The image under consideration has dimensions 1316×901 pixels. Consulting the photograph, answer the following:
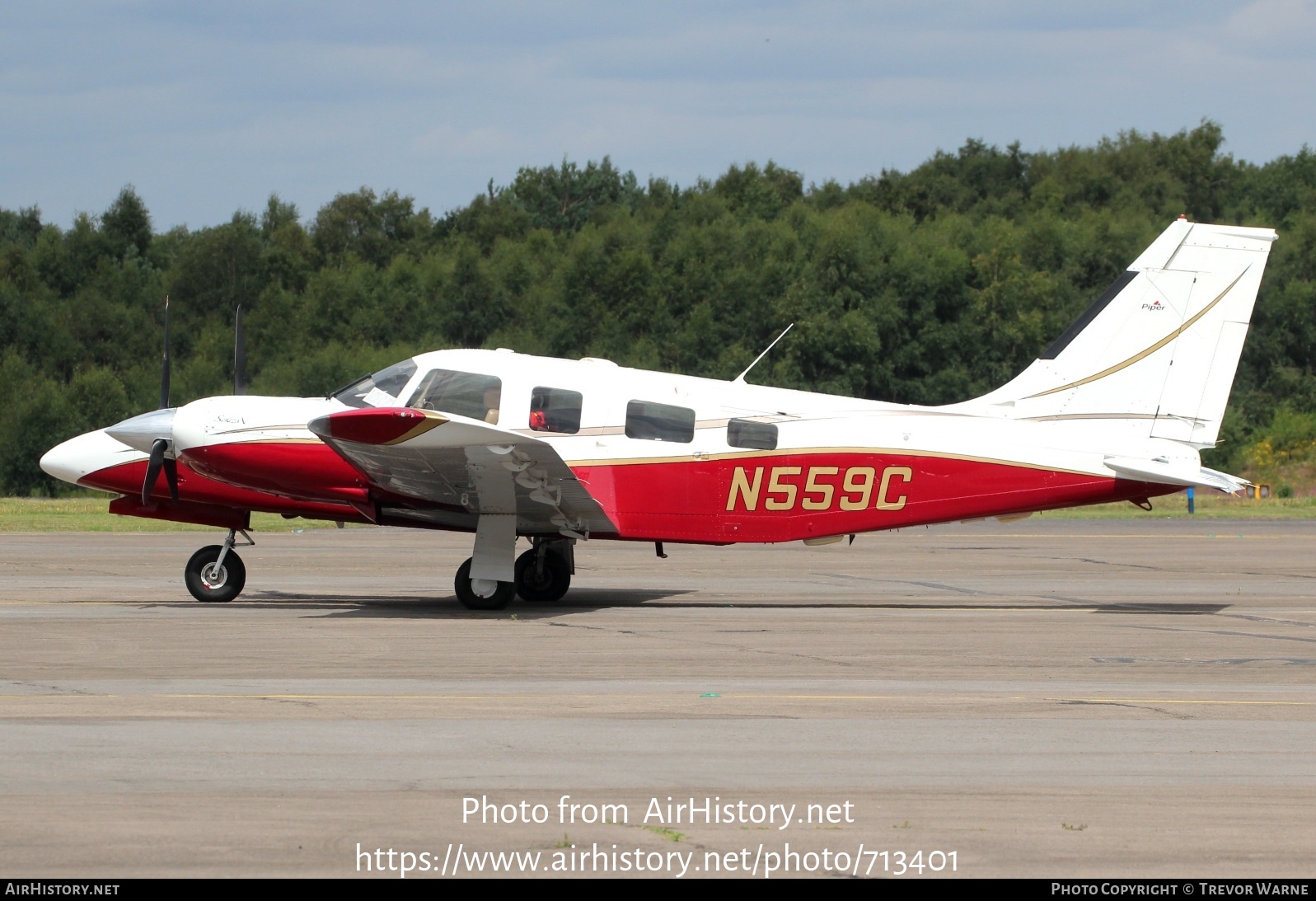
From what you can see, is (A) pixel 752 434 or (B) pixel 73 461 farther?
(B) pixel 73 461

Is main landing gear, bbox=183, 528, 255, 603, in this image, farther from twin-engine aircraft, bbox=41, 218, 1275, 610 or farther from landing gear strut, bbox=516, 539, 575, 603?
landing gear strut, bbox=516, 539, 575, 603

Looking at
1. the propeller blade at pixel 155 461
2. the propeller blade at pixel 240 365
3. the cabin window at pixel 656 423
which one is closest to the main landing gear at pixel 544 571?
the cabin window at pixel 656 423

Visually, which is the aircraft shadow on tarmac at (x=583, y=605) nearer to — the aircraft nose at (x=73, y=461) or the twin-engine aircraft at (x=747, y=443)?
the twin-engine aircraft at (x=747, y=443)

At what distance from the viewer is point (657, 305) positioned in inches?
2291

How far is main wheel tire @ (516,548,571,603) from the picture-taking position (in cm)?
1527

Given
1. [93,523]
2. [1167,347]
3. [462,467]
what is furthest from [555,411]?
[93,523]

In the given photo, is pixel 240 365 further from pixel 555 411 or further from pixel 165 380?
pixel 555 411

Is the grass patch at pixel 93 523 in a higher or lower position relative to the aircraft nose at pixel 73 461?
lower

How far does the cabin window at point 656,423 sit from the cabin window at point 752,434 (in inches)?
16.4

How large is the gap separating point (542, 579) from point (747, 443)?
2.89 metres

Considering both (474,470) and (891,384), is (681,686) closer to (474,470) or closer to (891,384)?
(474,470)

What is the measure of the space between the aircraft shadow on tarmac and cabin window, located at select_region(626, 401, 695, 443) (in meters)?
1.94

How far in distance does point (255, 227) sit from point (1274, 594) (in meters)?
61.8

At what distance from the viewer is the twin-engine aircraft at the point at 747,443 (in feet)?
46.1
